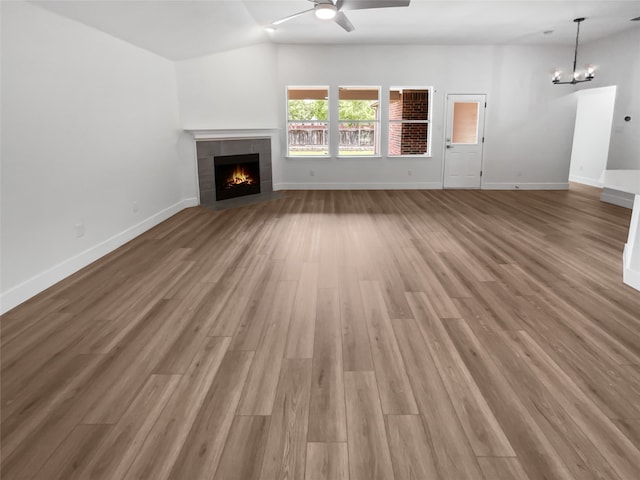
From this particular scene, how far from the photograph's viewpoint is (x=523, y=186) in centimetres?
905

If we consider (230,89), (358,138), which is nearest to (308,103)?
(358,138)

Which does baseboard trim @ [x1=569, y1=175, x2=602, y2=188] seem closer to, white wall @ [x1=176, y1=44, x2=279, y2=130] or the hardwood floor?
the hardwood floor

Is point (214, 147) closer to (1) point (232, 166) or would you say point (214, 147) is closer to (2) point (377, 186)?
(1) point (232, 166)

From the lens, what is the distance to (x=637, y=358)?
243 centimetres

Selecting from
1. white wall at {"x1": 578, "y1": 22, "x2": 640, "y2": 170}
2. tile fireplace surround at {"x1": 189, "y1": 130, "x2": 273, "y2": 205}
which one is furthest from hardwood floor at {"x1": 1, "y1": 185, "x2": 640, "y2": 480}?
white wall at {"x1": 578, "y1": 22, "x2": 640, "y2": 170}

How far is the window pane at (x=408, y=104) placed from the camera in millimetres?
Result: 8844

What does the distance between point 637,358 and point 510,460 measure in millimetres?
1306

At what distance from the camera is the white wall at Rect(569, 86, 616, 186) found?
29.9 feet

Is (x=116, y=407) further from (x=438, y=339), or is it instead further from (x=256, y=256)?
(x=256, y=256)

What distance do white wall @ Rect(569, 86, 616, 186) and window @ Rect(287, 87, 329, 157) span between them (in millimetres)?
5232

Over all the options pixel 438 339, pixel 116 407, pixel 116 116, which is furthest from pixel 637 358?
pixel 116 116

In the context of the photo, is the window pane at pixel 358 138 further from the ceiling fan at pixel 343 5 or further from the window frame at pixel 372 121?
the ceiling fan at pixel 343 5

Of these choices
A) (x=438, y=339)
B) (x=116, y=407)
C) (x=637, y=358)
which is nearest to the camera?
(x=116, y=407)

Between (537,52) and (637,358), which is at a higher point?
(537,52)
